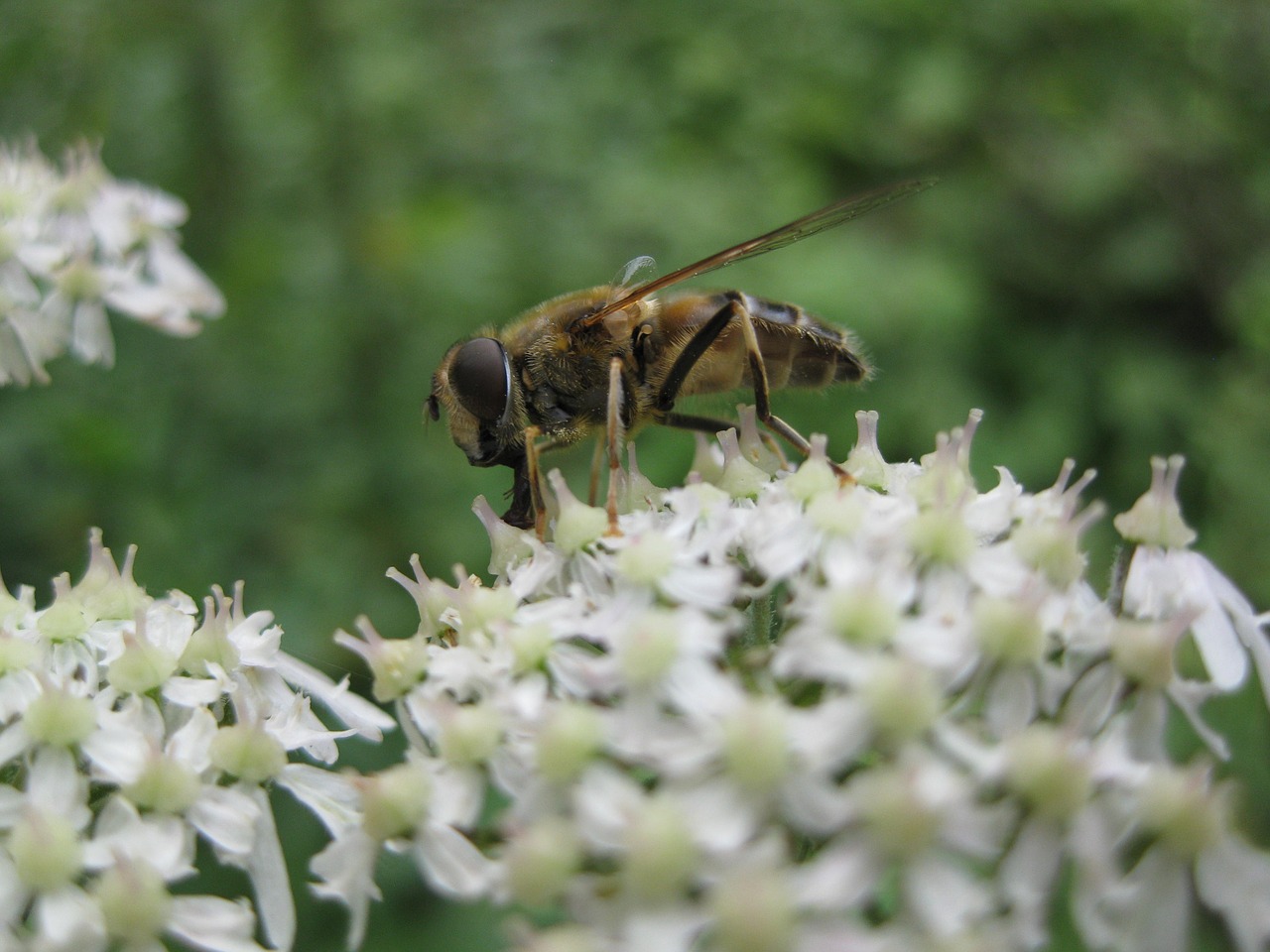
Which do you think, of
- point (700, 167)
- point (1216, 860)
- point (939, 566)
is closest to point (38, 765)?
point (939, 566)

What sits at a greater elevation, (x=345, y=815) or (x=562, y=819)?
(x=345, y=815)

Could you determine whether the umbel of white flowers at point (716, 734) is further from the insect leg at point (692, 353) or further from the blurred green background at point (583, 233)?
the blurred green background at point (583, 233)

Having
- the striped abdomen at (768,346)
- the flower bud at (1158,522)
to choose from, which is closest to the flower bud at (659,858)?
the flower bud at (1158,522)

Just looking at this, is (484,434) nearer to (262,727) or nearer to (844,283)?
(262,727)

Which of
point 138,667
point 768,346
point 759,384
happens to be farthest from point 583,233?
point 138,667

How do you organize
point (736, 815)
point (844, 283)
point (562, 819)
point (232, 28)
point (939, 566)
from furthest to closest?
point (844, 283) < point (232, 28) < point (939, 566) < point (562, 819) < point (736, 815)

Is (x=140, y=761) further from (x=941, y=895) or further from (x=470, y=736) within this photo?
(x=941, y=895)
